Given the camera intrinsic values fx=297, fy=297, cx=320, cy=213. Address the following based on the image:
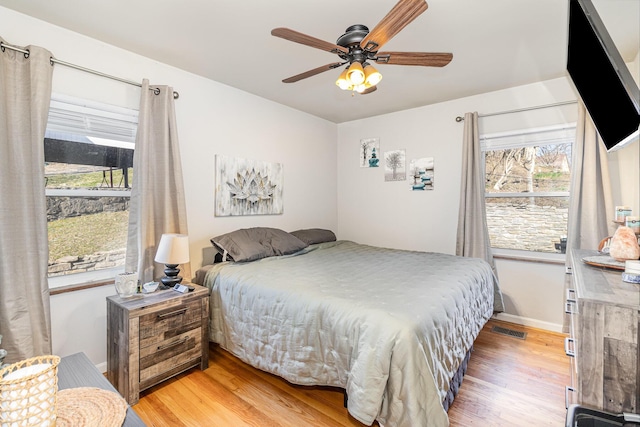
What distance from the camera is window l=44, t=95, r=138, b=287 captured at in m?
2.13

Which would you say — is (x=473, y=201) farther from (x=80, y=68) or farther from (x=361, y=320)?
(x=80, y=68)

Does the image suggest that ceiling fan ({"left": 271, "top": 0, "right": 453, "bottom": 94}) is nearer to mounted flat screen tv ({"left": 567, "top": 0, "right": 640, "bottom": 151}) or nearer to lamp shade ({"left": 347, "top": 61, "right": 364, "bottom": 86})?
lamp shade ({"left": 347, "top": 61, "right": 364, "bottom": 86})

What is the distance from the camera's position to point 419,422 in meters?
1.37

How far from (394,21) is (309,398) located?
228cm

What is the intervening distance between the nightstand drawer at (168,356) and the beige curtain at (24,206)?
64 centimetres

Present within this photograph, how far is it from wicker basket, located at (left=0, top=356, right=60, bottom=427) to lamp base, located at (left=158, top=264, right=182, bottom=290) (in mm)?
1422

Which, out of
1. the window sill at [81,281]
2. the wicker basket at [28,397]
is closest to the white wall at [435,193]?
the window sill at [81,281]

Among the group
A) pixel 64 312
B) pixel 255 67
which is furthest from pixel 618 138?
pixel 64 312

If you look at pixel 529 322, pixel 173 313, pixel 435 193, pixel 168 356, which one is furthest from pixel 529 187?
pixel 168 356

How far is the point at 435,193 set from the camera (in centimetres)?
367

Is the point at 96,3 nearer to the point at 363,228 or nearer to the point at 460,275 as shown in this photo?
the point at 460,275

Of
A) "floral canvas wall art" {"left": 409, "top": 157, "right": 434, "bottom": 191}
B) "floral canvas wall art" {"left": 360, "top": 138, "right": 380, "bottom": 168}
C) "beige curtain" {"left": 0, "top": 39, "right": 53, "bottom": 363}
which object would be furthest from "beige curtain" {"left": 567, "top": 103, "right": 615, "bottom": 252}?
"beige curtain" {"left": 0, "top": 39, "right": 53, "bottom": 363}

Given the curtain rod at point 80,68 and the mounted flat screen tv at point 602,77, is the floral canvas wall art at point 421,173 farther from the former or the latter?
the curtain rod at point 80,68

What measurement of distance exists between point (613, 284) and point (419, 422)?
1034 mm
